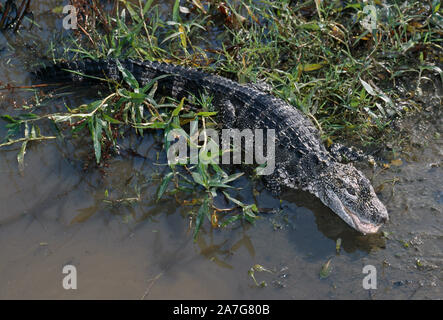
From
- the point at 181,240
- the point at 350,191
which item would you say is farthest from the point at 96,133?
the point at 350,191

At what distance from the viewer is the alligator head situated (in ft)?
12.6

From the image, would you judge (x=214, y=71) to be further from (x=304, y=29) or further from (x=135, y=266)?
(x=135, y=266)

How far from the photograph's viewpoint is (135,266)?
379 centimetres

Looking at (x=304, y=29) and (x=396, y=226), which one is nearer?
(x=396, y=226)

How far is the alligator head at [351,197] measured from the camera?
385cm

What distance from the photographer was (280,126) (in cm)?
454

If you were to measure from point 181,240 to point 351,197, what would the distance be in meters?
1.61

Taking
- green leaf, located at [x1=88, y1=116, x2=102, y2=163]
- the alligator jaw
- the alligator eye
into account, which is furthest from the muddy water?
green leaf, located at [x1=88, y1=116, x2=102, y2=163]

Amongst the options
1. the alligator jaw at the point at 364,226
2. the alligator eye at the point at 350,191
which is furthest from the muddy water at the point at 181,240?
the alligator eye at the point at 350,191

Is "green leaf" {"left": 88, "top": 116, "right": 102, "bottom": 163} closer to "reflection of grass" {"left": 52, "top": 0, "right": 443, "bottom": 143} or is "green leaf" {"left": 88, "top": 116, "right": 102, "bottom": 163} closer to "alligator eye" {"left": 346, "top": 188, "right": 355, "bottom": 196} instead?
"reflection of grass" {"left": 52, "top": 0, "right": 443, "bottom": 143}

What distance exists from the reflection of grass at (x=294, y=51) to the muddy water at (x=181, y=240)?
13.4 inches

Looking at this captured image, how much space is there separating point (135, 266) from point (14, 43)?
3884 millimetres
